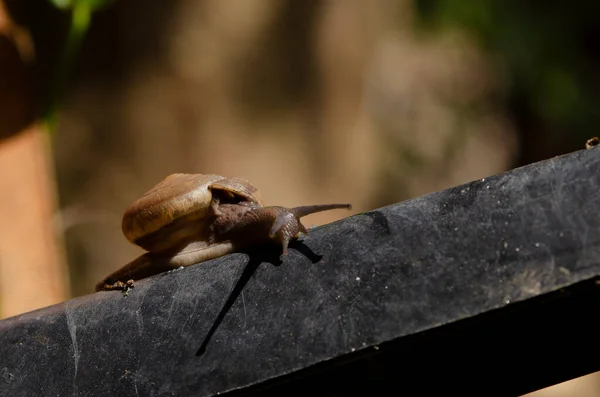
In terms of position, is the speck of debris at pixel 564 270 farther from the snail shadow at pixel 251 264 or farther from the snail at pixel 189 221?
the snail at pixel 189 221

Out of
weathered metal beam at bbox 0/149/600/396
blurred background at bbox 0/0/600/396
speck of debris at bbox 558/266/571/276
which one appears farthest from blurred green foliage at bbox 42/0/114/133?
speck of debris at bbox 558/266/571/276

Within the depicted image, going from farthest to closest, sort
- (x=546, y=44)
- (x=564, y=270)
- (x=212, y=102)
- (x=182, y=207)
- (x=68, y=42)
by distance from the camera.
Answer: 1. (x=546, y=44)
2. (x=212, y=102)
3. (x=68, y=42)
4. (x=182, y=207)
5. (x=564, y=270)

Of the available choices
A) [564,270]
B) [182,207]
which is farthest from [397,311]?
[182,207]

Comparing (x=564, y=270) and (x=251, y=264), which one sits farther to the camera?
(x=251, y=264)

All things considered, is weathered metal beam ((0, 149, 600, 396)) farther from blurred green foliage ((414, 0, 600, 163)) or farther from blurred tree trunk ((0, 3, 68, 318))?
blurred green foliage ((414, 0, 600, 163))

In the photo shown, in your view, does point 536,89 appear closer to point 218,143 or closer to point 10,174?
point 218,143

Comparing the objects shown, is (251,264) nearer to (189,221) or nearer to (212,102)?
(189,221)
